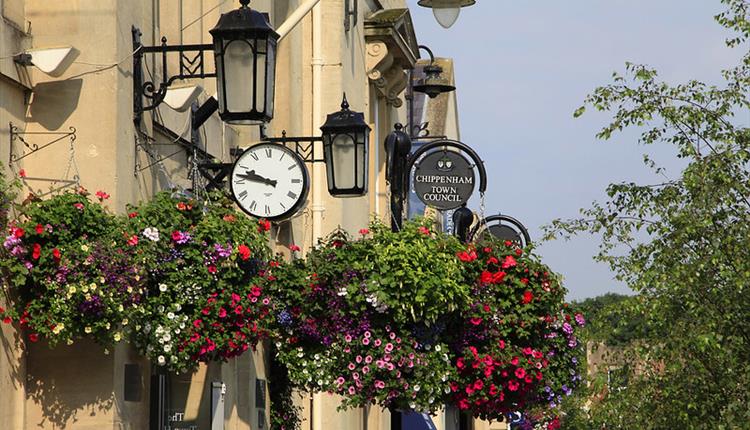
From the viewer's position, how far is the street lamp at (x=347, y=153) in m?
14.4

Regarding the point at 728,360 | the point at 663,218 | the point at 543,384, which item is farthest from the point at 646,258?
the point at 543,384

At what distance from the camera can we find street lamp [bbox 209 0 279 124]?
11.3 m

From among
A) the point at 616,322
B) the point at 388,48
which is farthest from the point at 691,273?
the point at 388,48

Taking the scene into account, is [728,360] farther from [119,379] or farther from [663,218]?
Result: [119,379]

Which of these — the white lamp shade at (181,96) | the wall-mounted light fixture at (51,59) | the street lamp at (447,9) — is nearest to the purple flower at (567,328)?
the white lamp shade at (181,96)

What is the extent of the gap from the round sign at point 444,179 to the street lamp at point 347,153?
17.7ft

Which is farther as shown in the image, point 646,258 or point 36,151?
point 646,258

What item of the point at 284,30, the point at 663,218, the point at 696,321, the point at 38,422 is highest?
the point at 284,30

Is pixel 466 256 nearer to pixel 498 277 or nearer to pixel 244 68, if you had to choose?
pixel 498 277

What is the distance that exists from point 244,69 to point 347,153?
3273mm

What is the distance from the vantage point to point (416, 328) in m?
11.8

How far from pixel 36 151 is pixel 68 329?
1.54 m

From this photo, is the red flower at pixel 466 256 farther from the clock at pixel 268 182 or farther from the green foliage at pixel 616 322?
the green foliage at pixel 616 322

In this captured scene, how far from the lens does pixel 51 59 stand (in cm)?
1090
